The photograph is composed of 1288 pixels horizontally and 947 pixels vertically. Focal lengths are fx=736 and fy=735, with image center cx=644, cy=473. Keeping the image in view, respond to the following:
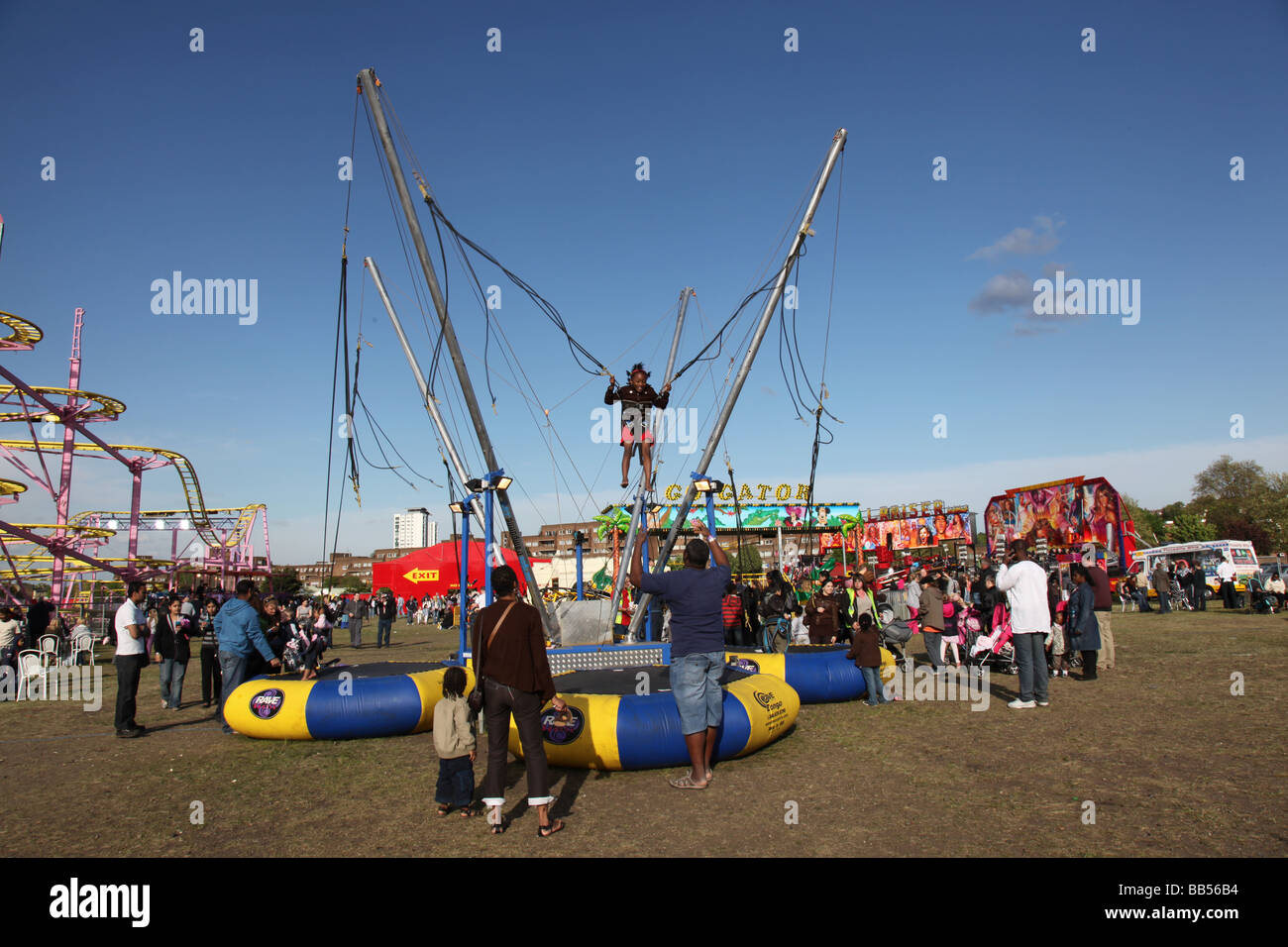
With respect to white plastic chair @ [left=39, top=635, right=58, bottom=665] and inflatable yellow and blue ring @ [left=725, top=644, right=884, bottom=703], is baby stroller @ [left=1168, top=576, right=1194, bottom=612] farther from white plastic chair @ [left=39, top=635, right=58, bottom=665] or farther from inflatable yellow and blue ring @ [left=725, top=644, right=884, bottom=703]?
white plastic chair @ [left=39, top=635, right=58, bottom=665]

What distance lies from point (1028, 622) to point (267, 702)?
925 centimetres

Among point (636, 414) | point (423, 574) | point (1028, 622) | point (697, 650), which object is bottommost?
point (423, 574)

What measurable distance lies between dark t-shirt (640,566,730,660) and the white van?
82.3ft

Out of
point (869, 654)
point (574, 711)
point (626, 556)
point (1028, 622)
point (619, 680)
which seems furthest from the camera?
point (626, 556)

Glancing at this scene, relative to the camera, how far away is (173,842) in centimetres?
529

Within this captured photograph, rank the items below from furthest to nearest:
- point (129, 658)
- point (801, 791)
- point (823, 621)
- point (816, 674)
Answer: point (823, 621) → point (816, 674) → point (129, 658) → point (801, 791)

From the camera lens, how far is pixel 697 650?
20.8 feet

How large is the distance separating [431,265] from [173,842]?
7929mm

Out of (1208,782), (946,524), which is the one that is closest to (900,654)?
(1208,782)

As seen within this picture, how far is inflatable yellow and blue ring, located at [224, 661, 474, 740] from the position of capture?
8.78m

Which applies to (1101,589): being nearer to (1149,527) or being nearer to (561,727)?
(561,727)

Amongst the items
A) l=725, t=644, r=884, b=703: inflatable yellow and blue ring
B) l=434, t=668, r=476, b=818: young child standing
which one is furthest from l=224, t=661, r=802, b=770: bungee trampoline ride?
l=434, t=668, r=476, b=818: young child standing

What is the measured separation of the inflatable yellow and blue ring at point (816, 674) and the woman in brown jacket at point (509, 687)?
5.17m

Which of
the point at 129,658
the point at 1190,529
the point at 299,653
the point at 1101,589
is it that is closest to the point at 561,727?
the point at 129,658
